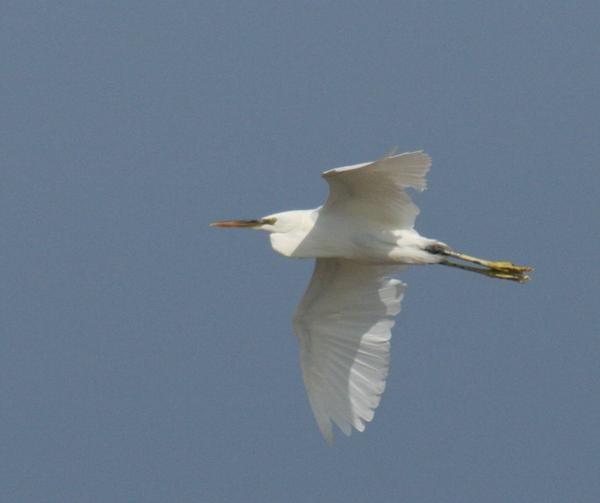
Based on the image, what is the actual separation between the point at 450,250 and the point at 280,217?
1520 millimetres

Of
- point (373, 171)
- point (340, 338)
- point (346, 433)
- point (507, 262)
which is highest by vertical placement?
point (373, 171)

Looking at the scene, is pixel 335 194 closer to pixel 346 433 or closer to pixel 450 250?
pixel 450 250

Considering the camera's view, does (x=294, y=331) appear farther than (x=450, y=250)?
Yes

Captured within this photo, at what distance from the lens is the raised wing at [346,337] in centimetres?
1150

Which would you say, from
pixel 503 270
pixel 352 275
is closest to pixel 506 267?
pixel 503 270

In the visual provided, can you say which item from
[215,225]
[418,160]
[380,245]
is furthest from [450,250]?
[215,225]

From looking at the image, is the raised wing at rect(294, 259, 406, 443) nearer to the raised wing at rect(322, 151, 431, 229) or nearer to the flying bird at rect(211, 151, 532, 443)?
the flying bird at rect(211, 151, 532, 443)

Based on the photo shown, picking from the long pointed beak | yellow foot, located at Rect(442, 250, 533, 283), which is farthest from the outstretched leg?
the long pointed beak

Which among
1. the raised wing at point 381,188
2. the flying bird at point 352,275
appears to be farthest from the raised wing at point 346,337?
the raised wing at point 381,188

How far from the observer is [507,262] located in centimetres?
1148

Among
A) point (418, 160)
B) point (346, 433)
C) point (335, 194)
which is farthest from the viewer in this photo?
point (346, 433)

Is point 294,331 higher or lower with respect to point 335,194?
lower

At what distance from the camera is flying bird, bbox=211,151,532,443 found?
10664 millimetres

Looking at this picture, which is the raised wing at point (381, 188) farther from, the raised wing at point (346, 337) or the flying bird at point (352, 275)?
the raised wing at point (346, 337)
